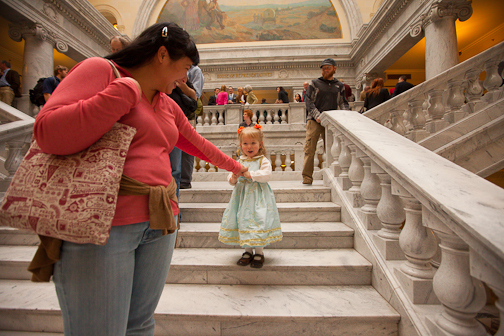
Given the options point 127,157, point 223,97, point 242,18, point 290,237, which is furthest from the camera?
point 242,18

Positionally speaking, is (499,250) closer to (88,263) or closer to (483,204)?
(483,204)

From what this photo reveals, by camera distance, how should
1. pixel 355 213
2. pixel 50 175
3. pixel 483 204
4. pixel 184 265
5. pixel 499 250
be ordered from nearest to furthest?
pixel 50 175
pixel 499 250
pixel 483 204
pixel 184 265
pixel 355 213

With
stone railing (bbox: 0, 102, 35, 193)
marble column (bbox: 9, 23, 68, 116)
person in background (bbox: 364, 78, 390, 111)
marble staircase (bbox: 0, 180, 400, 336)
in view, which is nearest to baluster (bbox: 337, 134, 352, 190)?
marble staircase (bbox: 0, 180, 400, 336)

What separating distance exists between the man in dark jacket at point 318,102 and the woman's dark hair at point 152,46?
3.27 meters

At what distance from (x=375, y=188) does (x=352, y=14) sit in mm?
15490

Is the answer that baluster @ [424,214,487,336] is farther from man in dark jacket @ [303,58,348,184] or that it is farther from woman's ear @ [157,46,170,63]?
man in dark jacket @ [303,58,348,184]

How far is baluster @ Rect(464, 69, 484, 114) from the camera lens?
3.59 metres

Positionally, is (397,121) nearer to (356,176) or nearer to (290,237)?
(356,176)

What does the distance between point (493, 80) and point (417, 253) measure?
3719 millimetres

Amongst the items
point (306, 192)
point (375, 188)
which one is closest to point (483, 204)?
point (375, 188)

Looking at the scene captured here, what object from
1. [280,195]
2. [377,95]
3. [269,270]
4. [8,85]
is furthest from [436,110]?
[8,85]

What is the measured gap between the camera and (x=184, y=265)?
6.82ft

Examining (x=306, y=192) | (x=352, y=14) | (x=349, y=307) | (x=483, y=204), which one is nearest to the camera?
(x=483, y=204)

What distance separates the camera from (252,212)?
2115 millimetres
